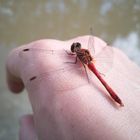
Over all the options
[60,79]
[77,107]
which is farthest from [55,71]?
[77,107]

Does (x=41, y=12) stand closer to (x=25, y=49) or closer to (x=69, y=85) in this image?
(x=25, y=49)

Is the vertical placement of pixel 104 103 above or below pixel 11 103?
above

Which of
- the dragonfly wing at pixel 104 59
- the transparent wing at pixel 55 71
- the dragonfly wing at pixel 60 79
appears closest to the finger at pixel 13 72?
the transparent wing at pixel 55 71

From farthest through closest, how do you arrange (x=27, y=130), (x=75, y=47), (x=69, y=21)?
(x=69, y=21) → (x=75, y=47) → (x=27, y=130)

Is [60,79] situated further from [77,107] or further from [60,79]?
[77,107]

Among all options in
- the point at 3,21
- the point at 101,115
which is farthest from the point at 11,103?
the point at 101,115

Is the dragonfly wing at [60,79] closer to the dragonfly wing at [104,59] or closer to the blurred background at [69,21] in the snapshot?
the dragonfly wing at [104,59]

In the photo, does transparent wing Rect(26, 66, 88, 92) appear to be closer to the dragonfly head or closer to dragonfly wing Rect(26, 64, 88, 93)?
dragonfly wing Rect(26, 64, 88, 93)
